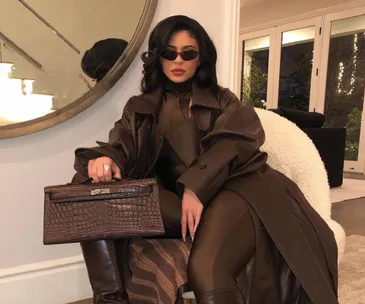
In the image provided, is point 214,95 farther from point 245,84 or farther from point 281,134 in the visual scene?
point 245,84

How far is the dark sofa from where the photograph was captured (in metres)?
3.49

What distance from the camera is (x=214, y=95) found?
3.98 ft

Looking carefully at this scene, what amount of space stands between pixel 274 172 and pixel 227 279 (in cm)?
37

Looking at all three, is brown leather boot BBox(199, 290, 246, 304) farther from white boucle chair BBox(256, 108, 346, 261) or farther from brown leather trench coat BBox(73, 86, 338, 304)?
white boucle chair BBox(256, 108, 346, 261)

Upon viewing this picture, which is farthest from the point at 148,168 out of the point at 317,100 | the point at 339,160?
the point at 317,100

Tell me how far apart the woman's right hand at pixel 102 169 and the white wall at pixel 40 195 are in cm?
48

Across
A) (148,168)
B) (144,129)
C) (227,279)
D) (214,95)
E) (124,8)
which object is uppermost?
(124,8)

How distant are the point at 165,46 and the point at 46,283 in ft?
3.33

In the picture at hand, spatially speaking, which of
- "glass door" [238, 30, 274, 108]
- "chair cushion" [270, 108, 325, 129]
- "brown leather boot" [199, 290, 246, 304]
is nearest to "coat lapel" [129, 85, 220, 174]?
"brown leather boot" [199, 290, 246, 304]

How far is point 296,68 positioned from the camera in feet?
19.9

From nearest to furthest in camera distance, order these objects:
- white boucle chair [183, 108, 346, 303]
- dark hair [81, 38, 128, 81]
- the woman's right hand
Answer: the woman's right hand < white boucle chair [183, 108, 346, 303] < dark hair [81, 38, 128, 81]

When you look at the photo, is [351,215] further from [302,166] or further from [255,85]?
[255,85]

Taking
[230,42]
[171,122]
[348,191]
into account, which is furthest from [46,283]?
[348,191]

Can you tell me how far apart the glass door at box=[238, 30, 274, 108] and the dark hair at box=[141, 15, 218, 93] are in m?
5.33
